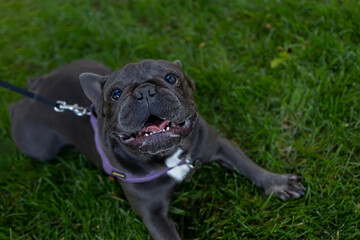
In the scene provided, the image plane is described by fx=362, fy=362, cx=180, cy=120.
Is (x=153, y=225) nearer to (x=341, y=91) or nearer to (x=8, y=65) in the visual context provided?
(x=341, y=91)

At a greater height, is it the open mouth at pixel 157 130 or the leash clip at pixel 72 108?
the open mouth at pixel 157 130

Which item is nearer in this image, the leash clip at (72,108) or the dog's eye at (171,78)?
the dog's eye at (171,78)

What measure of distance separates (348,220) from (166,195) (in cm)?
145

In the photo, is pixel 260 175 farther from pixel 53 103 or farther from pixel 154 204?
pixel 53 103

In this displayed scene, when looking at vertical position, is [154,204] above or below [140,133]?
below

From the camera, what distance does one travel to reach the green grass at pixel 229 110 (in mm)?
3162

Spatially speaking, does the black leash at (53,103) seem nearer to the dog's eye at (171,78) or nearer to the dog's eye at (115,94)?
the dog's eye at (115,94)

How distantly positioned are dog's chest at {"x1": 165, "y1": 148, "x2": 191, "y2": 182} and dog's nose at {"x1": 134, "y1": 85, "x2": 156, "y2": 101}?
0.71 m

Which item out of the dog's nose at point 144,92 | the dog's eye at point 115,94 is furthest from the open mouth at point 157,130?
the dog's eye at point 115,94

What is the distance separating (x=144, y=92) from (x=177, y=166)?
86cm

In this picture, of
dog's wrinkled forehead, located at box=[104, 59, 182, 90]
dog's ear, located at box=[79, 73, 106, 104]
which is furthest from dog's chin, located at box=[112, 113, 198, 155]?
dog's ear, located at box=[79, 73, 106, 104]

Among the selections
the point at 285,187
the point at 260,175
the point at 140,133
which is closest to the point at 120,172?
the point at 140,133

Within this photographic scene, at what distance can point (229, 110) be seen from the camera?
155 inches

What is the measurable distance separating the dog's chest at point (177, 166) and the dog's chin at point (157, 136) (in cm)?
39
